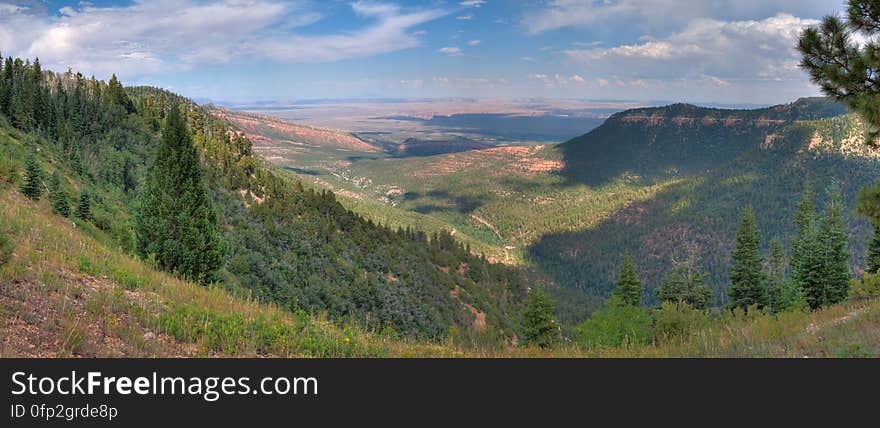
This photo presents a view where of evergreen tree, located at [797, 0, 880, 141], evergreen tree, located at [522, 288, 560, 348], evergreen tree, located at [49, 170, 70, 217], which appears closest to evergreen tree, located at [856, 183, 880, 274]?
evergreen tree, located at [797, 0, 880, 141]

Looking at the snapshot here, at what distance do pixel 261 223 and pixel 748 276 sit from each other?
46.2 meters

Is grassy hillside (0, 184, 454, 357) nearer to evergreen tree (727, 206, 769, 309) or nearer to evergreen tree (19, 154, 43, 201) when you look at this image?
evergreen tree (19, 154, 43, 201)

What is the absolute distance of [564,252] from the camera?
170250 millimetres

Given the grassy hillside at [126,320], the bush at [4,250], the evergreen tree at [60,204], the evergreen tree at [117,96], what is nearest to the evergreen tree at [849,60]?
the grassy hillside at [126,320]

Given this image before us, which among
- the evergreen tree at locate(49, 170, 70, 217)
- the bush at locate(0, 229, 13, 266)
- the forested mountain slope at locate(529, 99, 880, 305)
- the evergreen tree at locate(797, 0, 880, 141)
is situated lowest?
the forested mountain slope at locate(529, 99, 880, 305)

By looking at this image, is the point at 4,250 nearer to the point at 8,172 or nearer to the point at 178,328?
the point at 178,328

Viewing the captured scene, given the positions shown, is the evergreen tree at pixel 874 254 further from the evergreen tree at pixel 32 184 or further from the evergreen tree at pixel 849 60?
the evergreen tree at pixel 32 184

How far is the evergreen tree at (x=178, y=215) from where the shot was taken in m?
13.9

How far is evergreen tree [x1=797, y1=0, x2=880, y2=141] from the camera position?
30.4 ft

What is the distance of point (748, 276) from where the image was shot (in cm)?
3519

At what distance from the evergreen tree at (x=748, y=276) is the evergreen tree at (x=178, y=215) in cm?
3642

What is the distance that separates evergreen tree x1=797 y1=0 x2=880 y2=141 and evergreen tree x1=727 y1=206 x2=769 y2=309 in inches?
1142

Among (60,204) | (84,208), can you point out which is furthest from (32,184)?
(84,208)

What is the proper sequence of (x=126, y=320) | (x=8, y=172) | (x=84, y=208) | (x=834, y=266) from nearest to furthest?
(x=126, y=320)
(x=8, y=172)
(x=84, y=208)
(x=834, y=266)
